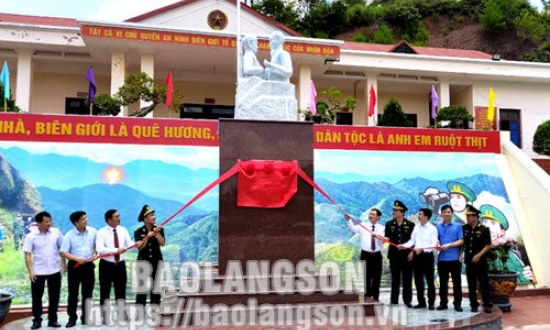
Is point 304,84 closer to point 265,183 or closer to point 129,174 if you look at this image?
point 129,174

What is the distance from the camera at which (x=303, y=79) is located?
14734 mm

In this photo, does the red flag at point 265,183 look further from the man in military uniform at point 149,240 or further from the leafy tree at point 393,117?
the leafy tree at point 393,117

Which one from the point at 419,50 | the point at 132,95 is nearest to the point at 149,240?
the point at 132,95

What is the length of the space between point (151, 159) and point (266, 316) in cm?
480

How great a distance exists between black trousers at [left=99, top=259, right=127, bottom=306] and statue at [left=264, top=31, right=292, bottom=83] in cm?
304

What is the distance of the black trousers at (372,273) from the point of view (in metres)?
5.99

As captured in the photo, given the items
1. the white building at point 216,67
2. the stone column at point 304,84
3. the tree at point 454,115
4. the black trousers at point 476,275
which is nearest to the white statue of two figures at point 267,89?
the black trousers at point 476,275

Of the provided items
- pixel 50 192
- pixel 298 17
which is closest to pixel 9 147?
pixel 50 192

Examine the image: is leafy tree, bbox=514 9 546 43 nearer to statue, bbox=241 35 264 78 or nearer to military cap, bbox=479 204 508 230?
military cap, bbox=479 204 508 230

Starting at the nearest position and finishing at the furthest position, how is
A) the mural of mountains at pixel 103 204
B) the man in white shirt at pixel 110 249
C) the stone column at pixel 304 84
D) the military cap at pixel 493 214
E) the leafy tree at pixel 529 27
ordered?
the man in white shirt at pixel 110 249 → the mural of mountains at pixel 103 204 → the military cap at pixel 493 214 → the stone column at pixel 304 84 → the leafy tree at pixel 529 27

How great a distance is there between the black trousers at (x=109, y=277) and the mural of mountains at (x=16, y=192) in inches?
114

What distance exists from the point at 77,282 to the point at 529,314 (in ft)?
19.1

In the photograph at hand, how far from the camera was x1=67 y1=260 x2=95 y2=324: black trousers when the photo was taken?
530 cm

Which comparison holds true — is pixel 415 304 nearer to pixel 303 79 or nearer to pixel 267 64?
pixel 267 64
